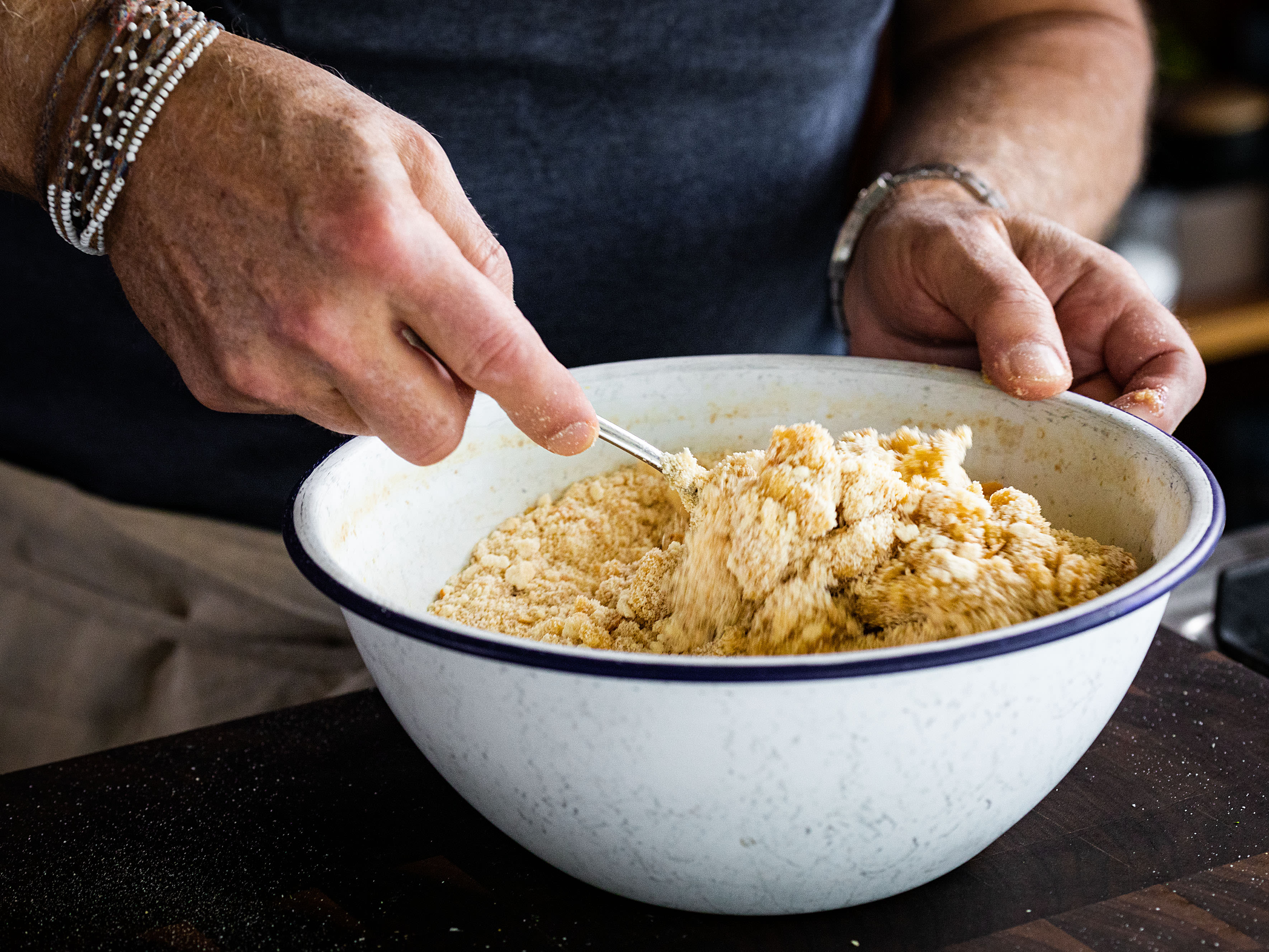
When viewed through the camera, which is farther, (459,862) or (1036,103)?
(1036,103)

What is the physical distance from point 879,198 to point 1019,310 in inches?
11.6

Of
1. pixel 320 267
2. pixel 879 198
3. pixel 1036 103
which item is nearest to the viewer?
pixel 320 267

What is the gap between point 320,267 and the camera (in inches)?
21.8

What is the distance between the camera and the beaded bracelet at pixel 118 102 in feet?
1.98

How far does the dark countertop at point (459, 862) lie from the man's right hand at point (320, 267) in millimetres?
223

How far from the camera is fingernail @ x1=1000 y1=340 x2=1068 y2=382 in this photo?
0.71 metres

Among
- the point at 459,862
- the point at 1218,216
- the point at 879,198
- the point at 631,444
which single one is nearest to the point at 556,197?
the point at 879,198

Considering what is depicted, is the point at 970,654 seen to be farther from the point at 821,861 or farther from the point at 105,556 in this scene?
the point at 105,556

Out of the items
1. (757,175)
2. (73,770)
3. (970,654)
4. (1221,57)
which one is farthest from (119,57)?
(1221,57)

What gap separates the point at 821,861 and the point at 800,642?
0.12 metres

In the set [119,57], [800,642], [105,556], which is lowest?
[105,556]

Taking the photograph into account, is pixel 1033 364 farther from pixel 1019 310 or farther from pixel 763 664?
pixel 763 664

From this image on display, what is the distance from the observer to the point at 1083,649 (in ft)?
1.55

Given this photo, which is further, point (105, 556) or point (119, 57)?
point (105, 556)
